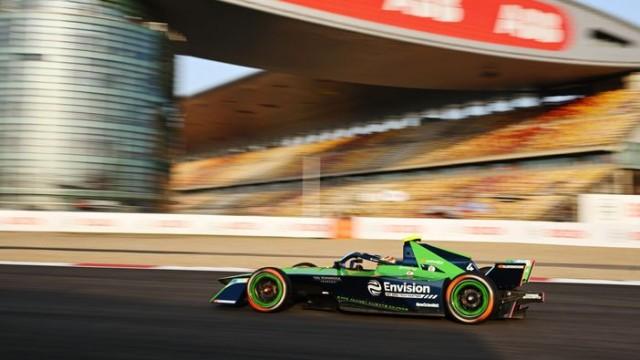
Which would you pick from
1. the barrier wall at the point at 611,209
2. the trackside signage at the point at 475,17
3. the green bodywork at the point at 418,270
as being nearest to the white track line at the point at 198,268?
the green bodywork at the point at 418,270

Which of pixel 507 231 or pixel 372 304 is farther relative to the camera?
pixel 507 231

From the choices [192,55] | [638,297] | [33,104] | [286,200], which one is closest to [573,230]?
[638,297]

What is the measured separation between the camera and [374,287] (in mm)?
6957

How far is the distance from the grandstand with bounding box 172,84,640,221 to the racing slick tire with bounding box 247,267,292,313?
19.4 meters

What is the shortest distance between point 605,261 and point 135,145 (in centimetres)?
1717

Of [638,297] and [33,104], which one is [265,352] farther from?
[33,104]

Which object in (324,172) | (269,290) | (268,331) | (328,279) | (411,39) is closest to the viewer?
(268,331)

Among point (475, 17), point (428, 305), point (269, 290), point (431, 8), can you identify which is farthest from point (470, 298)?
point (475, 17)

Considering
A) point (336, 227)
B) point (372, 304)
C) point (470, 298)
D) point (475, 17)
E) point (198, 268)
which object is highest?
point (475, 17)

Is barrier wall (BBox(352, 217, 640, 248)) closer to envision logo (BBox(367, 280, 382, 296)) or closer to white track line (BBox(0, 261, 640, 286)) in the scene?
white track line (BBox(0, 261, 640, 286))

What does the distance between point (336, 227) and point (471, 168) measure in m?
15.9

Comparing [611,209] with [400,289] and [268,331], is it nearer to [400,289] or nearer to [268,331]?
[400,289]

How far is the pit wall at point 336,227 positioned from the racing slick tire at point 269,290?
11327mm

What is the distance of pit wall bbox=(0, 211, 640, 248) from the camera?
57.0 ft
